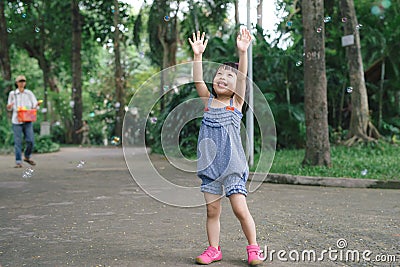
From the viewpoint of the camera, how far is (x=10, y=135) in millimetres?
16766

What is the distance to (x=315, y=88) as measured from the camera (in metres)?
9.16

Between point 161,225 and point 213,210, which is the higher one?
point 213,210

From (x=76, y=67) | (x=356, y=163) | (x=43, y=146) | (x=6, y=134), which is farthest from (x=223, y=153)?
(x=76, y=67)

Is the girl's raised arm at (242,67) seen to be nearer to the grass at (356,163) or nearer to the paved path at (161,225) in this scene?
the paved path at (161,225)

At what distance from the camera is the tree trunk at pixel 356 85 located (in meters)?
12.8

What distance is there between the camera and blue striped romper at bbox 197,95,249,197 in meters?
3.75

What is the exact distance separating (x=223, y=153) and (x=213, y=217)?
46 centimetres

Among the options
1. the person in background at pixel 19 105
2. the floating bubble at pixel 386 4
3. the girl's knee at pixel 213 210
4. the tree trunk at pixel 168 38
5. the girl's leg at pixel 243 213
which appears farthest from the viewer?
the tree trunk at pixel 168 38

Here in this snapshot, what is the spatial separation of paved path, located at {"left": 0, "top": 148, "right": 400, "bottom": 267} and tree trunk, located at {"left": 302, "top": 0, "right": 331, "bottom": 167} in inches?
54.2

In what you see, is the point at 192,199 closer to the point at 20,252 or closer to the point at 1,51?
the point at 20,252

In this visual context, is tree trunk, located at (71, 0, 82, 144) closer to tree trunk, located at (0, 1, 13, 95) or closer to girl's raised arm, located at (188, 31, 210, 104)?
tree trunk, located at (0, 1, 13, 95)

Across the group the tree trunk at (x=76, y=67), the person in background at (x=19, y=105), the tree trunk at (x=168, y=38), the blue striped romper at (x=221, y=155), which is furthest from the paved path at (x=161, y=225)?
the tree trunk at (x=76, y=67)

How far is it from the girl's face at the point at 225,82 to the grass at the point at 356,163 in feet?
16.3

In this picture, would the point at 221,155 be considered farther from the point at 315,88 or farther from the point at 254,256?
the point at 315,88
